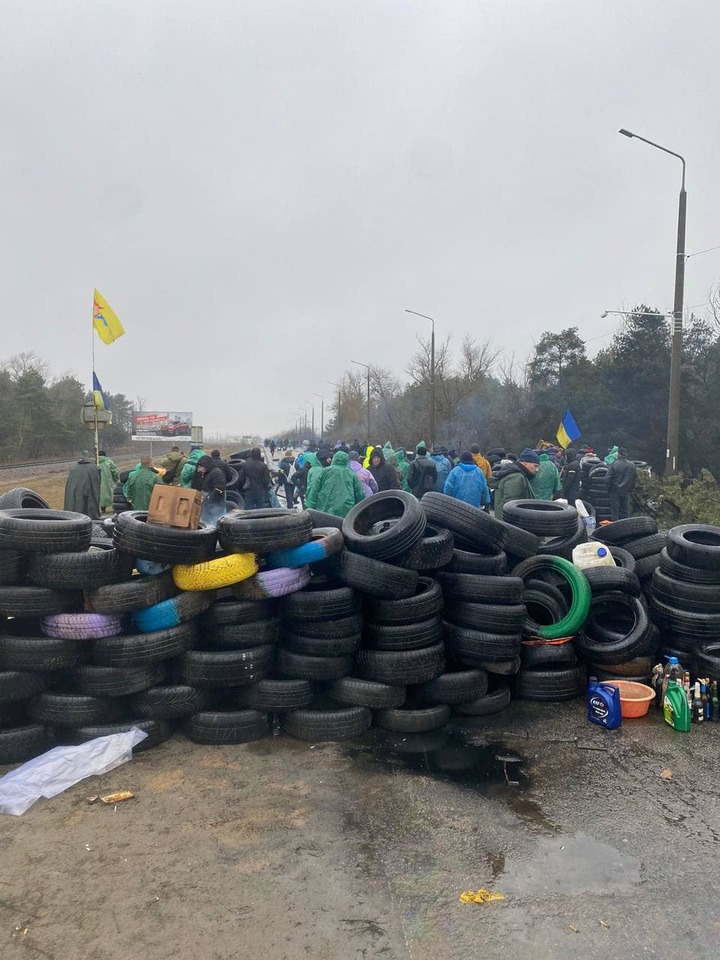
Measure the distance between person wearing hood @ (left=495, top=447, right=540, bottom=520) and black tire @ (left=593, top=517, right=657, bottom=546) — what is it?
7.98 ft

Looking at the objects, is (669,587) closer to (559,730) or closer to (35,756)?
(559,730)

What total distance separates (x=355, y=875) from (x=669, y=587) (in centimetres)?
407

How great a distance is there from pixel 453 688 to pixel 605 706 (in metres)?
1.26

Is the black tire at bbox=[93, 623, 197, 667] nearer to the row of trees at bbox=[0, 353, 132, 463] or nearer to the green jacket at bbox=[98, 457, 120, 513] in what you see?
the green jacket at bbox=[98, 457, 120, 513]

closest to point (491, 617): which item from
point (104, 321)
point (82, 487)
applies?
point (82, 487)

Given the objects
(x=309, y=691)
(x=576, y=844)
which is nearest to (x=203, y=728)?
(x=309, y=691)

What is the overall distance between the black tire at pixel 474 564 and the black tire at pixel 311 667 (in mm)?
1395

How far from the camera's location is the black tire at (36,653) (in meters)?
4.62

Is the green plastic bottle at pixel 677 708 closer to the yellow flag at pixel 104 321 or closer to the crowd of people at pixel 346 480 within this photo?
the crowd of people at pixel 346 480

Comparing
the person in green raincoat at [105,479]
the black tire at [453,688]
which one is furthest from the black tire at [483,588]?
the person in green raincoat at [105,479]

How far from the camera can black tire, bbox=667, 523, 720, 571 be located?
586 cm

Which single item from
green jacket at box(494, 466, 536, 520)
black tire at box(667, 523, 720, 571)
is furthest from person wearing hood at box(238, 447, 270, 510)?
black tire at box(667, 523, 720, 571)

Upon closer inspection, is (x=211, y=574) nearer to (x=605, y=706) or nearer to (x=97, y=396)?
(x=605, y=706)

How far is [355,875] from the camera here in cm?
343
